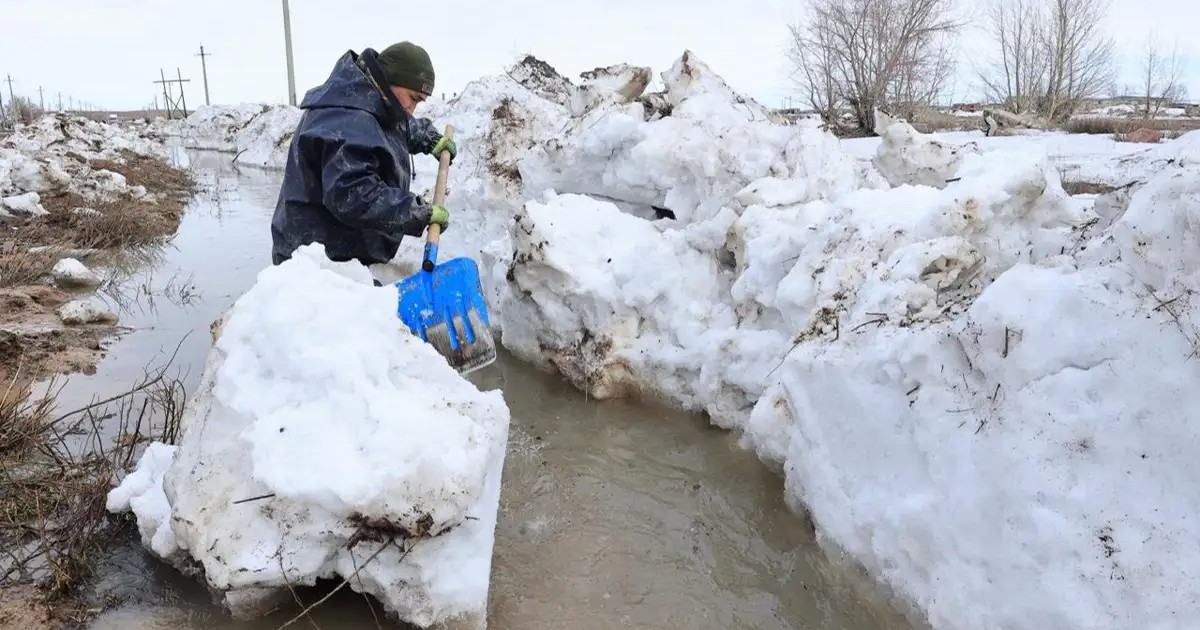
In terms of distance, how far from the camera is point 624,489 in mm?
3496

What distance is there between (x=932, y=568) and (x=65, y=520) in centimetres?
304

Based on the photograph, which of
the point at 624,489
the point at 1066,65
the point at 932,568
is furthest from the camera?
the point at 1066,65

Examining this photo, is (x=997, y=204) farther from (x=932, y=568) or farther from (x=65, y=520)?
(x=65, y=520)

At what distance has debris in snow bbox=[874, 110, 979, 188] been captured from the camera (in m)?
5.07

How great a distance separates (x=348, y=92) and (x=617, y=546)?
226cm

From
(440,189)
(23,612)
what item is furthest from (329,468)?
(440,189)

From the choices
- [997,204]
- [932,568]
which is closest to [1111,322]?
[932,568]

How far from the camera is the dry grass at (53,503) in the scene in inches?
99.8

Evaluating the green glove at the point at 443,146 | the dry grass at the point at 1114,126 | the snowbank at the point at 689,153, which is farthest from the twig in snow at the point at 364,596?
the dry grass at the point at 1114,126

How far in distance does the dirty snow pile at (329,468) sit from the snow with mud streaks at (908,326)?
1358 millimetres

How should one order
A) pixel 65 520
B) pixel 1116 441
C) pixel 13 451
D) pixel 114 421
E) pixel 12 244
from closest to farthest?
1. pixel 1116 441
2. pixel 65 520
3. pixel 13 451
4. pixel 114 421
5. pixel 12 244

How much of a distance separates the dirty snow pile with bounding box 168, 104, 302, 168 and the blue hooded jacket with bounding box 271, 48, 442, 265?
18.1 m

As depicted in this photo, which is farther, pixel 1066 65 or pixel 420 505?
pixel 1066 65

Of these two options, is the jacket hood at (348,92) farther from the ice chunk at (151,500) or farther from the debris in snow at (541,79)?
the debris in snow at (541,79)
